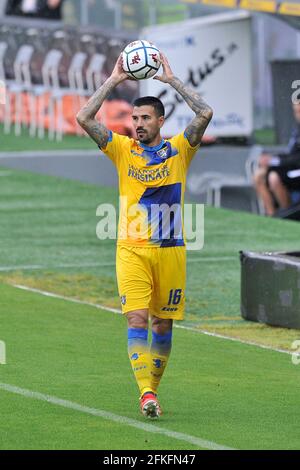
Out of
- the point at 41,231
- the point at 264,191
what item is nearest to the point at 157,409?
the point at 41,231

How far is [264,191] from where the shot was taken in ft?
71.3

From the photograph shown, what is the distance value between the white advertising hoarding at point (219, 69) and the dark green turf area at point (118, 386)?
10.1m

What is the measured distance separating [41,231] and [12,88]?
50.4 feet

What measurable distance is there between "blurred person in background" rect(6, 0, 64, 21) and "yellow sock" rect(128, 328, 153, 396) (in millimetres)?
27950

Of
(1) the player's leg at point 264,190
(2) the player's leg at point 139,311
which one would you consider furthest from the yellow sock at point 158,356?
A: (1) the player's leg at point 264,190

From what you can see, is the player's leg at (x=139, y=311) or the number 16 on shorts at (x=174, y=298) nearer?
the player's leg at (x=139, y=311)

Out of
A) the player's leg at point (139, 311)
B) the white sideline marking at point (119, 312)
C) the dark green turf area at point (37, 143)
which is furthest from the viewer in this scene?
the dark green turf area at point (37, 143)

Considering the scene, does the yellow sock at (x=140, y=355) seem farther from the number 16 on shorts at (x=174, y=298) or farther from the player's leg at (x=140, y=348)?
the number 16 on shorts at (x=174, y=298)

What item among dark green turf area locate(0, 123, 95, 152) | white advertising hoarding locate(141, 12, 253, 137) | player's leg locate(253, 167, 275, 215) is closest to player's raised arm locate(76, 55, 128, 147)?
player's leg locate(253, 167, 275, 215)

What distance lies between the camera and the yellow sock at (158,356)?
9695 millimetres

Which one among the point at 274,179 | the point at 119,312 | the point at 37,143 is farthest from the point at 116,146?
the point at 37,143

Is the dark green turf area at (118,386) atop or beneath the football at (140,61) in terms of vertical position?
beneath

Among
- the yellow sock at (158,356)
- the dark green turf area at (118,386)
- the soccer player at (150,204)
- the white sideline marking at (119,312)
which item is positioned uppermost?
the soccer player at (150,204)
